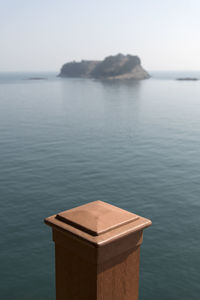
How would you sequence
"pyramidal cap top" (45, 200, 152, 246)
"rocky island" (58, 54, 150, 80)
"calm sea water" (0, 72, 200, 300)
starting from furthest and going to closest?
"rocky island" (58, 54, 150, 80), "calm sea water" (0, 72, 200, 300), "pyramidal cap top" (45, 200, 152, 246)

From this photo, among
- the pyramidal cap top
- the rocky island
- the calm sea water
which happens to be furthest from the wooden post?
the rocky island

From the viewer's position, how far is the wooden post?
4.77 ft

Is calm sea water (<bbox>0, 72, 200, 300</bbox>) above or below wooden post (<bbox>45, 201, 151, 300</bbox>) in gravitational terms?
below

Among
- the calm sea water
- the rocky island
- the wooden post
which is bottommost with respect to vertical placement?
the calm sea water

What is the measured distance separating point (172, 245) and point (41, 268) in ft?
15.9

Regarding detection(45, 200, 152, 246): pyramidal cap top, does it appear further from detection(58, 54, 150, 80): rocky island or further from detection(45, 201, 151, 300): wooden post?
detection(58, 54, 150, 80): rocky island

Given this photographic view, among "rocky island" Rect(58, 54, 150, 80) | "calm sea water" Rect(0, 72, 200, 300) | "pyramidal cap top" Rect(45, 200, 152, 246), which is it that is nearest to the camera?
"pyramidal cap top" Rect(45, 200, 152, 246)

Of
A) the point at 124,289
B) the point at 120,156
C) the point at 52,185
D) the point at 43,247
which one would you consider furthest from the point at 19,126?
the point at 124,289

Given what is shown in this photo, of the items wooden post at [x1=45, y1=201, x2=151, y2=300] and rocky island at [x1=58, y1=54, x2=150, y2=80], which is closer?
wooden post at [x1=45, y1=201, x2=151, y2=300]

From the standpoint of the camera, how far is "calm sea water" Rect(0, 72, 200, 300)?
456 inches

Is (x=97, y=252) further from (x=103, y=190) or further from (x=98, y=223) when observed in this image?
(x=103, y=190)

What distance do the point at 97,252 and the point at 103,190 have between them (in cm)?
1807

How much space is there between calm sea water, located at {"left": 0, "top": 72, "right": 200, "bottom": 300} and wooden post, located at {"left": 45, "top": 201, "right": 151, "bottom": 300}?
9.81 m

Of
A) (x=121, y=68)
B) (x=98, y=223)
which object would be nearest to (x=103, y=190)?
(x=98, y=223)
